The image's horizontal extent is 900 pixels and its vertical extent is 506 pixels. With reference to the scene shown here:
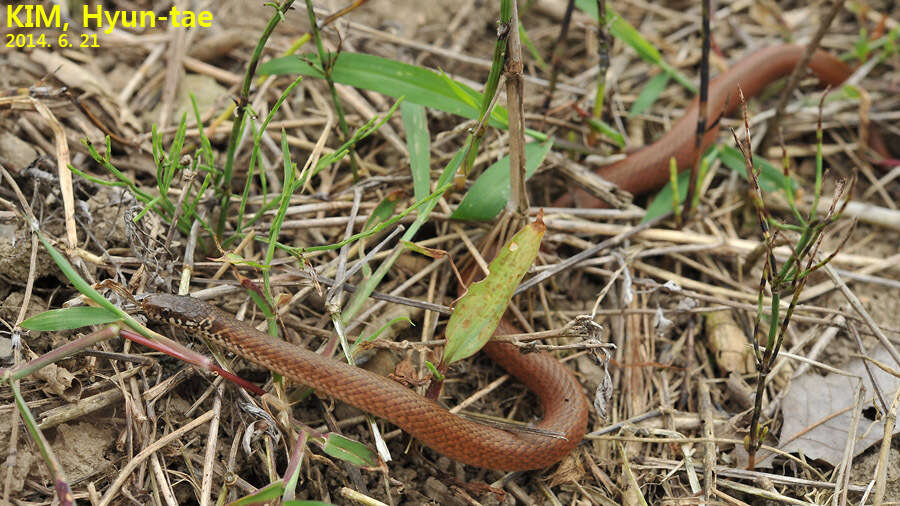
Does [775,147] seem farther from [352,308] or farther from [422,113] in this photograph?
[352,308]

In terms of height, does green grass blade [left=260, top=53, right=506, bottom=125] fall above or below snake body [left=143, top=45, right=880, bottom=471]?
above

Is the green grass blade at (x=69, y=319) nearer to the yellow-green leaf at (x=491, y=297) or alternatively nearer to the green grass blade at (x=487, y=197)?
the yellow-green leaf at (x=491, y=297)

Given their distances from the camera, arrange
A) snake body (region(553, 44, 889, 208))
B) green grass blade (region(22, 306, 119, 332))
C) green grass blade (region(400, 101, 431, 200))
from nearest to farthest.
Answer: green grass blade (region(22, 306, 119, 332)) → green grass blade (region(400, 101, 431, 200)) → snake body (region(553, 44, 889, 208))

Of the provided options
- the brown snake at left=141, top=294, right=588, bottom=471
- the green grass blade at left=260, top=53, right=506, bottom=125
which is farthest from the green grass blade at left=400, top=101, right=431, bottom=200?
the brown snake at left=141, top=294, right=588, bottom=471

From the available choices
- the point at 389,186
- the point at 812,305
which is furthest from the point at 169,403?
the point at 812,305

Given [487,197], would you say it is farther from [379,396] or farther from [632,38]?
[632,38]

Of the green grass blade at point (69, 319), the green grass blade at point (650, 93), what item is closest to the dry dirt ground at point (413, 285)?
the green grass blade at point (650, 93)

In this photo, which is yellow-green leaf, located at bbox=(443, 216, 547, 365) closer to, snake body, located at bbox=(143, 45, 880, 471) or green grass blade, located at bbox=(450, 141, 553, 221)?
snake body, located at bbox=(143, 45, 880, 471)

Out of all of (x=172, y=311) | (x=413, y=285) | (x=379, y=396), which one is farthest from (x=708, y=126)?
(x=172, y=311)
